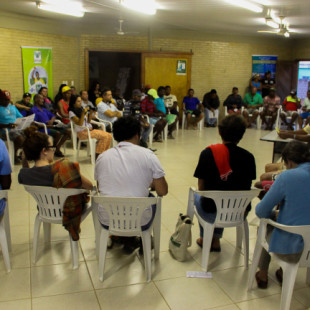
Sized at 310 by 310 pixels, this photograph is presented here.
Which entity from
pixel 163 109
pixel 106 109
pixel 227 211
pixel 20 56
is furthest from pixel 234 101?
pixel 227 211

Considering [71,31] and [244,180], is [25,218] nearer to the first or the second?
[244,180]

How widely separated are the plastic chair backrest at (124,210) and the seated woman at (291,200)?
77 cm

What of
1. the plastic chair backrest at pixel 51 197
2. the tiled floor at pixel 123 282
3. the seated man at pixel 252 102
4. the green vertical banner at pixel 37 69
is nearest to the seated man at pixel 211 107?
the seated man at pixel 252 102

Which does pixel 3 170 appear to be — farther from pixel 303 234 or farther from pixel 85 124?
pixel 85 124

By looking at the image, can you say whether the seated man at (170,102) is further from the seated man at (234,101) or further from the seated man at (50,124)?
the seated man at (50,124)

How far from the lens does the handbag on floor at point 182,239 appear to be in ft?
9.63

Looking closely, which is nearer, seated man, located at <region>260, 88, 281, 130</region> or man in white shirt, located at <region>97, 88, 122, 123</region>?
man in white shirt, located at <region>97, 88, 122, 123</region>

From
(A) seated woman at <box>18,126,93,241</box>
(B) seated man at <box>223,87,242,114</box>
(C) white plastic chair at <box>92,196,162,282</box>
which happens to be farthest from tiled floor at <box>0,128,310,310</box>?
(B) seated man at <box>223,87,242,114</box>

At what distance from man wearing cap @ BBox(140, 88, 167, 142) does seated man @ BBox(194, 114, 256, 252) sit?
17.3 feet

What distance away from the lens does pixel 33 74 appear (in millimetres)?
8547

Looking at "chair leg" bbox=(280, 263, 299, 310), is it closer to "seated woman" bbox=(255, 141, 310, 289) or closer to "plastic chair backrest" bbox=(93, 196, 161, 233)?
"seated woman" bbox=(255, 141, 310, 289)

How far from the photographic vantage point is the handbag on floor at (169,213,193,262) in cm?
294

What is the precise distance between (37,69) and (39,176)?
6.58 meters

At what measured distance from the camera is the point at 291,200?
2.22 metres
